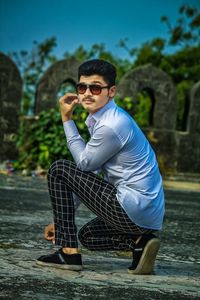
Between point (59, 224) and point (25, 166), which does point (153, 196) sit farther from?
point (25, 166)

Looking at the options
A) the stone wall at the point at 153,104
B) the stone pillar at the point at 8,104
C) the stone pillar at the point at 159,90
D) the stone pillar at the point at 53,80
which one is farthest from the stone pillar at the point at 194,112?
the stone pillar at the point at 8,104

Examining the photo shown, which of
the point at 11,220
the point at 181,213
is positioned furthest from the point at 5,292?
the point at 181,213

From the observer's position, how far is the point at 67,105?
3.88 meters

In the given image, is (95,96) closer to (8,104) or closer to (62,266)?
(62,266)

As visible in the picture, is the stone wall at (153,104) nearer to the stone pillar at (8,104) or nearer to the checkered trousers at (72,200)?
the stone pillar at (8,104)

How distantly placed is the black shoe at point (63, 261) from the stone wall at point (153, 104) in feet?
28.1

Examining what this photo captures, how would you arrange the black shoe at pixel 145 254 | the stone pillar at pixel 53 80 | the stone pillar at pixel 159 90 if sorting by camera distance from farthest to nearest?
the stone pillar at pixel 159 90, the stone pillar at pixel 53 80, the black shoe at pixel 145 254

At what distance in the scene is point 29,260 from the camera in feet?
12.9

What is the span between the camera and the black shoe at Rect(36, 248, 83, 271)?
3.73 m

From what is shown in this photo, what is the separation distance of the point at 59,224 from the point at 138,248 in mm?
503

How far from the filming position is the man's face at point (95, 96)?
3.79m

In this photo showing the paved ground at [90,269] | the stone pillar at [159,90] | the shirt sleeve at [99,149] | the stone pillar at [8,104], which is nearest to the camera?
the paved ground at [90,269]

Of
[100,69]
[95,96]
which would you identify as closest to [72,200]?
[95,96]

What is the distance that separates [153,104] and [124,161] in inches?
379
